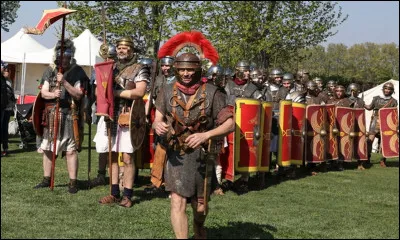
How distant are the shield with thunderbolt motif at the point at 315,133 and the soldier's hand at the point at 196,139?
19.0 feet

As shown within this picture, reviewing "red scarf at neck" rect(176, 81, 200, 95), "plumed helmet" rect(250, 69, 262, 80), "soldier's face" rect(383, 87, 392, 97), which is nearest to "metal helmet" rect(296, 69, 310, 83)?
"soldier's face" rect(383, 87, 392, 97)

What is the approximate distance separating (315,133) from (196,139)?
6.02m

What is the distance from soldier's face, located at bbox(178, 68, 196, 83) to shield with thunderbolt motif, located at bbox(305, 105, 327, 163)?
560cm

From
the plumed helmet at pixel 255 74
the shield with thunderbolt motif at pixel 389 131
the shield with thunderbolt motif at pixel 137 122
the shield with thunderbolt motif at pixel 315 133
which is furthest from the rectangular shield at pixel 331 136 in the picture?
the shield with thunderbolt motif at pixel 137 122

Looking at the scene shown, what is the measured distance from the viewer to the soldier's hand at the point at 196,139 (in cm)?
431

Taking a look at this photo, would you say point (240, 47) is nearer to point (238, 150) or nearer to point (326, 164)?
point (326, 164)

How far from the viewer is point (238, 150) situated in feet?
25.7

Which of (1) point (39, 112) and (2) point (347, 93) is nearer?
(1) point (39, 112)

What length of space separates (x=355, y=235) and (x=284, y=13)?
16.2 m

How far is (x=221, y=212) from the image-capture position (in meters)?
6.36

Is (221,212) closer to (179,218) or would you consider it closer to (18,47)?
(179,218)

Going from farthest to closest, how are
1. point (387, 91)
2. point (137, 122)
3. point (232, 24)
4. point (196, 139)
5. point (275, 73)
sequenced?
point (232, 24), point (387, 91), point (275, 73), point (137, 122), point (196, 139)

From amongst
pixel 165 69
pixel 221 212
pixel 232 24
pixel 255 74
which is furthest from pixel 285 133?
pixel 232 24

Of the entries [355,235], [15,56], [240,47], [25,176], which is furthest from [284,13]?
[355,235]
